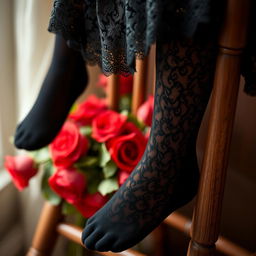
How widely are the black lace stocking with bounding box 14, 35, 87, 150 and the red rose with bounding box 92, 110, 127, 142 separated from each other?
85 millimetres

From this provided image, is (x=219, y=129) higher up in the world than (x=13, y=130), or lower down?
higher up

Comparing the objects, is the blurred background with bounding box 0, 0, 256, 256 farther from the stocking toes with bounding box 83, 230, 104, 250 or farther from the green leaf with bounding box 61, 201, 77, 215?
the stocking toes with bounding box 83, 230, 104, 250

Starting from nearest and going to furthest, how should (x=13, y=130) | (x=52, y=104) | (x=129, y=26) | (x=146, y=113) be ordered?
(x=129, y=26), (x=52, y=104), (x=146, y=113), (x=13, y=130)

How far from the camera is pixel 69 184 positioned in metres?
0.81

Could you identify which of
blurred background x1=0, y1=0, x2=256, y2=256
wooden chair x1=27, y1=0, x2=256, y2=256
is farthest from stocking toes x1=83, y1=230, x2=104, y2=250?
blurred background x1=0, y1=0, x2=256, y2=256

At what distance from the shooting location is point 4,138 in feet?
3.52

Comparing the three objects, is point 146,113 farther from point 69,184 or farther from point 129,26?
point 129,26

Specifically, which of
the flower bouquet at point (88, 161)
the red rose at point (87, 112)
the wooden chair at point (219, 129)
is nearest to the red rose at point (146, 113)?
the flower bouquet at point (88, 161)

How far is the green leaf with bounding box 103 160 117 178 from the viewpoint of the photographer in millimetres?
827

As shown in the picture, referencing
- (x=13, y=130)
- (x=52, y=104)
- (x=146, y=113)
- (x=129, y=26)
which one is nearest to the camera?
(x=129, y=26)

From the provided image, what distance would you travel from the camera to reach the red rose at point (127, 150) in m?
0.81

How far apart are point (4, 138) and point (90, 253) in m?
0.44

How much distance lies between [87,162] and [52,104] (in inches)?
5.9

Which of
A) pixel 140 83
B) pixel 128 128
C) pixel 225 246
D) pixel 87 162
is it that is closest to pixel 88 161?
pixel 87 162
